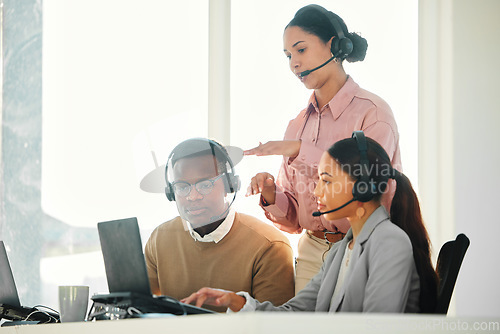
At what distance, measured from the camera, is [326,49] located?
1983mm

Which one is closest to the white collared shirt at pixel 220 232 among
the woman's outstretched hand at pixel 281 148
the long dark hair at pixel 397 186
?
the woman's outstretched hand at pixel 281 148

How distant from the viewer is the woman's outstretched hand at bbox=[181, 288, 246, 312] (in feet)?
4.99

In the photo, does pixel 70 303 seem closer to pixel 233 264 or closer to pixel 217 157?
pixel 233 264

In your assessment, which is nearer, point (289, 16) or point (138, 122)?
point (289, 16)

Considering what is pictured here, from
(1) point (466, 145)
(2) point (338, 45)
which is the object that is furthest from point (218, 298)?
(1) point (466, 145)

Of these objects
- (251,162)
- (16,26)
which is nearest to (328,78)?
(251,162)

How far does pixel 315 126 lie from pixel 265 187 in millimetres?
244

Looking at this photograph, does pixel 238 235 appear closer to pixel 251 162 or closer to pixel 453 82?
pixel 251 162

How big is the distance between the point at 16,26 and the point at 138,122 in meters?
0.78

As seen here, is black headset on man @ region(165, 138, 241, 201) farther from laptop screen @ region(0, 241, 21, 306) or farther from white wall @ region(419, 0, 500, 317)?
white wall @ region(419, 0, 500, 317)

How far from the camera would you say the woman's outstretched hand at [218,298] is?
4.99 feet

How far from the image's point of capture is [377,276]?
141 centimetres

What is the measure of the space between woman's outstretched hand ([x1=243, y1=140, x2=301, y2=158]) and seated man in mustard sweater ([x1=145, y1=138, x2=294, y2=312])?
0.48 ft

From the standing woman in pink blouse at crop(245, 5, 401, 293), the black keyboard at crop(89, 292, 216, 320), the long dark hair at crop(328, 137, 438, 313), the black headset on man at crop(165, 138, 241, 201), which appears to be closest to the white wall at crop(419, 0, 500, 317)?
the standing woman in pink blouse at crop(245, 5, 401, 293)
